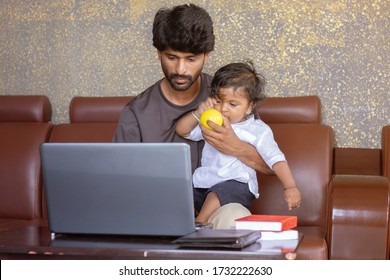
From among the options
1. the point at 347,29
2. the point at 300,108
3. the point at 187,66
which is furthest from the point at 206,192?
the point at 347,29

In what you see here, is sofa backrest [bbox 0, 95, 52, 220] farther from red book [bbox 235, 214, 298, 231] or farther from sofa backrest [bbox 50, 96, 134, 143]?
red book [bbox 235, 214, 298, 231]

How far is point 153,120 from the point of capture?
2.83 m

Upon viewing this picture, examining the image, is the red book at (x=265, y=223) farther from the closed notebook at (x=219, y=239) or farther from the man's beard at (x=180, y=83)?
the man's beard at (x=180, y=83)

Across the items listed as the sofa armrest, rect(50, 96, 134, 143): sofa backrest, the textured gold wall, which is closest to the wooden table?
the sofa armrest

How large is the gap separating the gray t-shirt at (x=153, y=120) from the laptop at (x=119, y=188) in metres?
0.92

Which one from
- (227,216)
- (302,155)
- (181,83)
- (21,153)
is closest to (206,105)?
(181,83)

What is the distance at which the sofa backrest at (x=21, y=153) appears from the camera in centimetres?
325

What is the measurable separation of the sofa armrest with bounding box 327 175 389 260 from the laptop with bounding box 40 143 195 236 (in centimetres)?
77

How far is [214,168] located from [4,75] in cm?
151

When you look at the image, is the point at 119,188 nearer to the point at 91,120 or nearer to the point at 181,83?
the point at 181,83

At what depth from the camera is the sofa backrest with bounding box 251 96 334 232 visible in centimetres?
296

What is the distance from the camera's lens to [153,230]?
1838 millimetres

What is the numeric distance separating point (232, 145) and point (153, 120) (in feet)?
1.25
